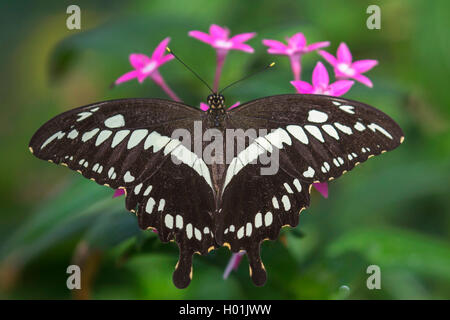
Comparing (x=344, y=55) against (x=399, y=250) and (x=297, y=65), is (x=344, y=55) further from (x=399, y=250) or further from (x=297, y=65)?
(x=399, y=250)

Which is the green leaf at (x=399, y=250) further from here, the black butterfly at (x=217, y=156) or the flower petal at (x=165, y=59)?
the flower petal at (x=165, y=59)

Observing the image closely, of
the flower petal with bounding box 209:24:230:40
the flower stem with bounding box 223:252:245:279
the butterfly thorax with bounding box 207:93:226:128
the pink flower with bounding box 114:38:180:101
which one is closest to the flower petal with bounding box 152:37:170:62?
the pink flower with bounding box 114:38:180:101

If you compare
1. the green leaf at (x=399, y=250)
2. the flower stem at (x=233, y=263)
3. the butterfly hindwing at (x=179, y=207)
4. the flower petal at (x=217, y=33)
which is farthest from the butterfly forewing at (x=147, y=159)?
the green leaf at (x=399, y=250)

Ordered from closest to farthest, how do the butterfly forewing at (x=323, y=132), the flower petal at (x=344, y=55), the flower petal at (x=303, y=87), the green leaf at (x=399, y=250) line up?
the butterfly forewing at (x=323, y=132) → the flower petal at (x=303, y=87) → the flower petal at (x=344, y=55) → the green leaf at (x=399, y=250)

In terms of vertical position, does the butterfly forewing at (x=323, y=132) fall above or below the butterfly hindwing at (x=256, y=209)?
above

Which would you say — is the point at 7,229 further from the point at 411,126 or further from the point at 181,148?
the point at 411,126

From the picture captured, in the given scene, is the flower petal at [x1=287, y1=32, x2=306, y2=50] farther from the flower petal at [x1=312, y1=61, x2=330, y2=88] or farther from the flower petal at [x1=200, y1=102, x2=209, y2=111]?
the flower petal at [x1=200, y1=102, x2=209, y2=111]

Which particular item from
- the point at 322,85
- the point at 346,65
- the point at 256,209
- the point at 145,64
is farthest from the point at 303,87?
the point at 145,64

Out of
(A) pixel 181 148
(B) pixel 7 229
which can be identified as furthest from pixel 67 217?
(B) pixel 7 229
